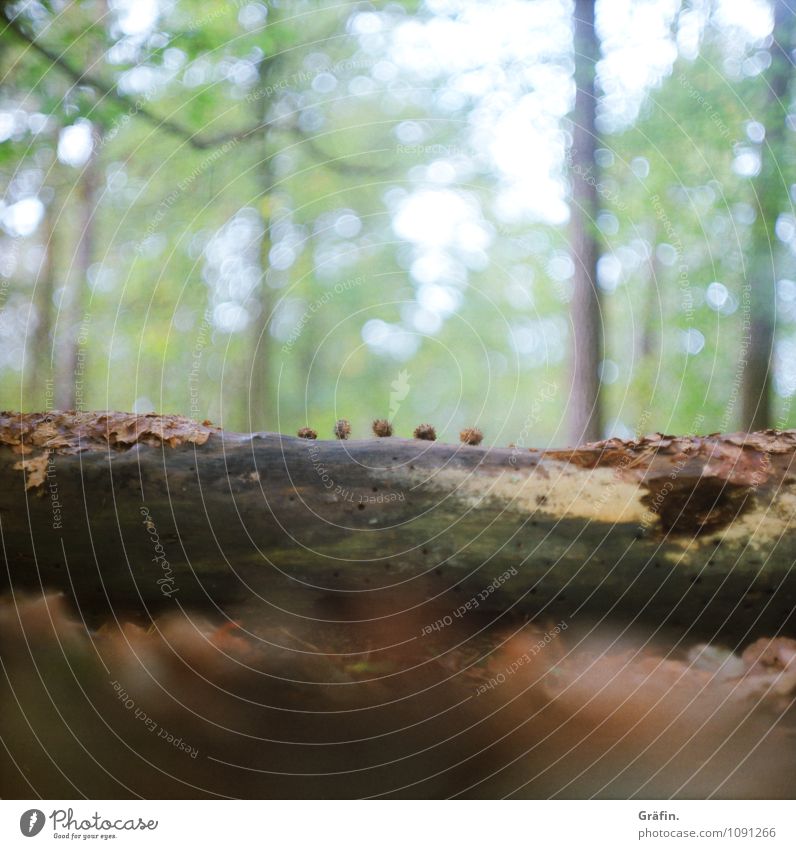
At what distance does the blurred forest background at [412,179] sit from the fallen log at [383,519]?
0.55 meters

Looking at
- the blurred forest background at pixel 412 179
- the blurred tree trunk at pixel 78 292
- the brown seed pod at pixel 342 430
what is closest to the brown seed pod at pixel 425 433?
the brown seed pod at pixel 342 430

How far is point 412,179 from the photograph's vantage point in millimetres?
2689

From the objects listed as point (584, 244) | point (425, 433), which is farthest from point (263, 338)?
point (584, 244)

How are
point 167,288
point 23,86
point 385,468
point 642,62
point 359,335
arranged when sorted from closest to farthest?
point 385,468, point 23,86, point 642,62, point 167,288, point 359,335

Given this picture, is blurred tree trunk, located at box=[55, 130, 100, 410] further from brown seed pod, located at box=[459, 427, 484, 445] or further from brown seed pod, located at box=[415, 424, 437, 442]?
brown seed pod, located at box=[459, 427, 484, 445]

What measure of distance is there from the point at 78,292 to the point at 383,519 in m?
1.65

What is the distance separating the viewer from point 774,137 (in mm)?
2688

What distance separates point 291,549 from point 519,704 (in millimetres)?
911

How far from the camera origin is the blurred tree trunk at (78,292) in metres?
2.63

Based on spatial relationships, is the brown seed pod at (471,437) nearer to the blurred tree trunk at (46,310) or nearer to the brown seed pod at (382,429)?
the brown seed pod at (382,429)

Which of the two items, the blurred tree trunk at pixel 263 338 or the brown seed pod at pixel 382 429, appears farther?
the blurred tree trunk at pixel 263 338

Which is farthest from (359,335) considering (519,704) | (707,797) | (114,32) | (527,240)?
(707,797)

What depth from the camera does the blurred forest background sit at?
102 inches
